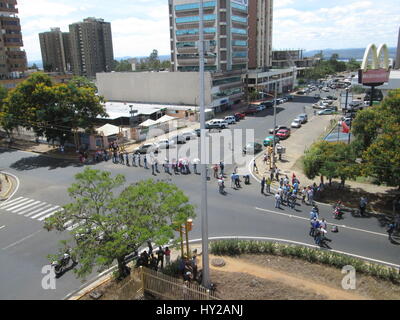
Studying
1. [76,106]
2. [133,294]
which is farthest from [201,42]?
[76,106]

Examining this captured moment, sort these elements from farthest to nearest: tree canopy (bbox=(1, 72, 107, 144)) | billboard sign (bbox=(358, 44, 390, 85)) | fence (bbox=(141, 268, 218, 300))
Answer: tree canopy (bbox=(1, 72, 107, 144)) < billboard sign (bbox=(358, 44, 390, 85)) < fence (bbox=(141, 268, 218, 300))

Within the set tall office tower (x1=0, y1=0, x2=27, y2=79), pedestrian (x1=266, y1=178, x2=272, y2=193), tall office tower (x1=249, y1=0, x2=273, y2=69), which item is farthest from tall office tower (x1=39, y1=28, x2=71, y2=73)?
pedestrian (x1=266, y1=178, x2=272, y2=193)

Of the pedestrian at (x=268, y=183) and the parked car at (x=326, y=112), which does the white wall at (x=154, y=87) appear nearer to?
the parked car at (x=326, y=112)

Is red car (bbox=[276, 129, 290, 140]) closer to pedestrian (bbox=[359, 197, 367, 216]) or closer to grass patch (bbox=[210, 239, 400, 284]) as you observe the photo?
pedestrian (bbox=[359, 197, 367, 216])

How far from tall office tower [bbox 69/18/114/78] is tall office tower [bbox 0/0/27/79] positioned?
269 ft

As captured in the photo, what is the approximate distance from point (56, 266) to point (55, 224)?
13.7 ft

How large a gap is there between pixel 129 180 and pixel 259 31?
72.9m

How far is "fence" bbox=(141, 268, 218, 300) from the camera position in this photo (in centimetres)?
1221

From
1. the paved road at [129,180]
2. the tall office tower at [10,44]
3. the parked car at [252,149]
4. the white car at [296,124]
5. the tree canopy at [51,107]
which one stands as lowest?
the paved road at [129,180]

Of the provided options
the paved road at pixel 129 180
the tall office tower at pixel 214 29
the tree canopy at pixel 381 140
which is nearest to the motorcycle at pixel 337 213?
the paved road at pixel 129 180

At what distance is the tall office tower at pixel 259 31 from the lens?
86.8m

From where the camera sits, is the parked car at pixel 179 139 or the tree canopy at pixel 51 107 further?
the parked car at pixel 179 139

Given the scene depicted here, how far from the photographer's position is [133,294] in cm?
1353

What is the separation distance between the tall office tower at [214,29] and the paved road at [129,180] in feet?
147
